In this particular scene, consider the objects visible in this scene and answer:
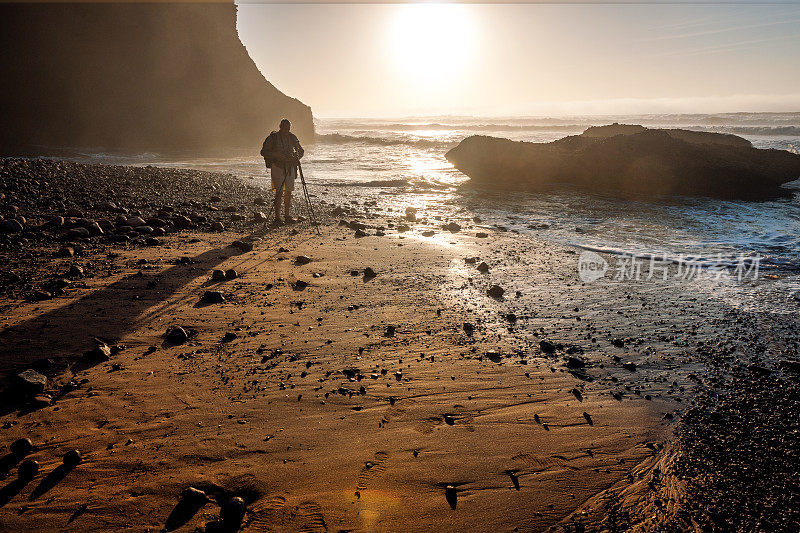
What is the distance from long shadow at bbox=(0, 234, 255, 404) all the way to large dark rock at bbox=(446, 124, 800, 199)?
13899 millimetres

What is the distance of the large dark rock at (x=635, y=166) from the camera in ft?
48.2

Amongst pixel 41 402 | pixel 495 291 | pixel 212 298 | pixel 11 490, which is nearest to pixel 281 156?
pixel 212 298

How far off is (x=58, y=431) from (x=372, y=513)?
7.39ft

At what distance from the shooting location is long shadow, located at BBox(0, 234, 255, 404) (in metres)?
3.70

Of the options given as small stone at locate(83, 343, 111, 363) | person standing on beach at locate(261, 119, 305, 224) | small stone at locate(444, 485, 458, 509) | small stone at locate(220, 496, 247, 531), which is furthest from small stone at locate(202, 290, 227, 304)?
person standing on beach at locate(261, 119, 305, 224)

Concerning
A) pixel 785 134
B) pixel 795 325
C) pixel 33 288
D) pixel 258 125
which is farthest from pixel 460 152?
pixel 785 134

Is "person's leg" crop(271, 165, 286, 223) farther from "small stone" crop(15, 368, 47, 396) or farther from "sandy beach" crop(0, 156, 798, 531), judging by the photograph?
"small stone" crop(15, 368, 47, 396)

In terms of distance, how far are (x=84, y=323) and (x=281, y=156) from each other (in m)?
6.01

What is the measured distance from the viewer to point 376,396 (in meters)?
3.48

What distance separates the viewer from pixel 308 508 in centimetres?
241

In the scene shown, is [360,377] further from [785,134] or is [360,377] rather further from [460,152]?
[785,134]

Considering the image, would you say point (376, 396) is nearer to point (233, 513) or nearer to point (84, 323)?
point (233, 513)

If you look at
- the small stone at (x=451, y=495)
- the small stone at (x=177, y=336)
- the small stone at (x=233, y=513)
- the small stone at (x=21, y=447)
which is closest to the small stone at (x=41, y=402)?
the small stone at (x=21, y=447)

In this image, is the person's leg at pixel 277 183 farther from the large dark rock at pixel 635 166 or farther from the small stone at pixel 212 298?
the large dark rock at pixel 635 166
